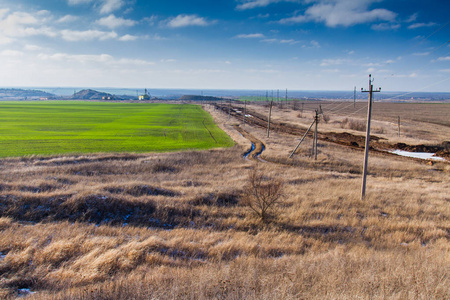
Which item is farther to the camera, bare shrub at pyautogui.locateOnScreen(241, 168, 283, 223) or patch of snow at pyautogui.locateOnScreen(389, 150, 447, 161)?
patch of snow at pyautogui.locateOnScreen(389, 150, 447, 161)

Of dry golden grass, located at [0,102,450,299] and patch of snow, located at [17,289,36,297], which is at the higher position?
patch of snow, located at [17,289,36,297]

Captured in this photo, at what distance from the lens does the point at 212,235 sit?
11.5 metres

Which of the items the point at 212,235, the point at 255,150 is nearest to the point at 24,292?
the point at 212,235

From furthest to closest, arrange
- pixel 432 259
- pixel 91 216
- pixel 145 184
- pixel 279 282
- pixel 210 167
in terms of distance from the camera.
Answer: pixel 210 167, pixel 145 184, pixel 91 216, pixel 432 259, pixel 279 282

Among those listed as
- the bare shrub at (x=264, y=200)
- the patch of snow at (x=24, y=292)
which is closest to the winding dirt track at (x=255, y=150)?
the bare shrub at (x=264, y=200)

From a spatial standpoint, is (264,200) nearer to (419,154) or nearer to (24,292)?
(24,292)

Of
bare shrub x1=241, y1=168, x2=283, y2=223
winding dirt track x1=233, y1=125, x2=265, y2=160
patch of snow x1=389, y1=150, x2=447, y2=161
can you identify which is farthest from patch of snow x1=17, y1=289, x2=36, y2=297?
patch of snow x1=389, y1=150, x2=447, y2=161

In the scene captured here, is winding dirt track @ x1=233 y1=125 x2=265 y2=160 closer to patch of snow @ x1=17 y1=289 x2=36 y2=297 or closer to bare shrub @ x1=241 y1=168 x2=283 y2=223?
bare shrub @ x1=241 y1=168 x2=283 y2=223

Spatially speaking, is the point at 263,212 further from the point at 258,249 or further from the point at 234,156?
the point at 234,156

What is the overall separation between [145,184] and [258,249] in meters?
10.7

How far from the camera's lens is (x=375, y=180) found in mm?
23172

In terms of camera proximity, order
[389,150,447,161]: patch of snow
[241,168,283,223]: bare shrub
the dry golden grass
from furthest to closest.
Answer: [389,150,447,161]: patch of snow
[241,168,283,223]: bare shrub
the dry golden grass

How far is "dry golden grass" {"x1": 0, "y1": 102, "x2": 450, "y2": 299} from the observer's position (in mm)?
6562

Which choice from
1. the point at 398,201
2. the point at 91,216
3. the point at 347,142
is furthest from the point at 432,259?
the point at 347,142
